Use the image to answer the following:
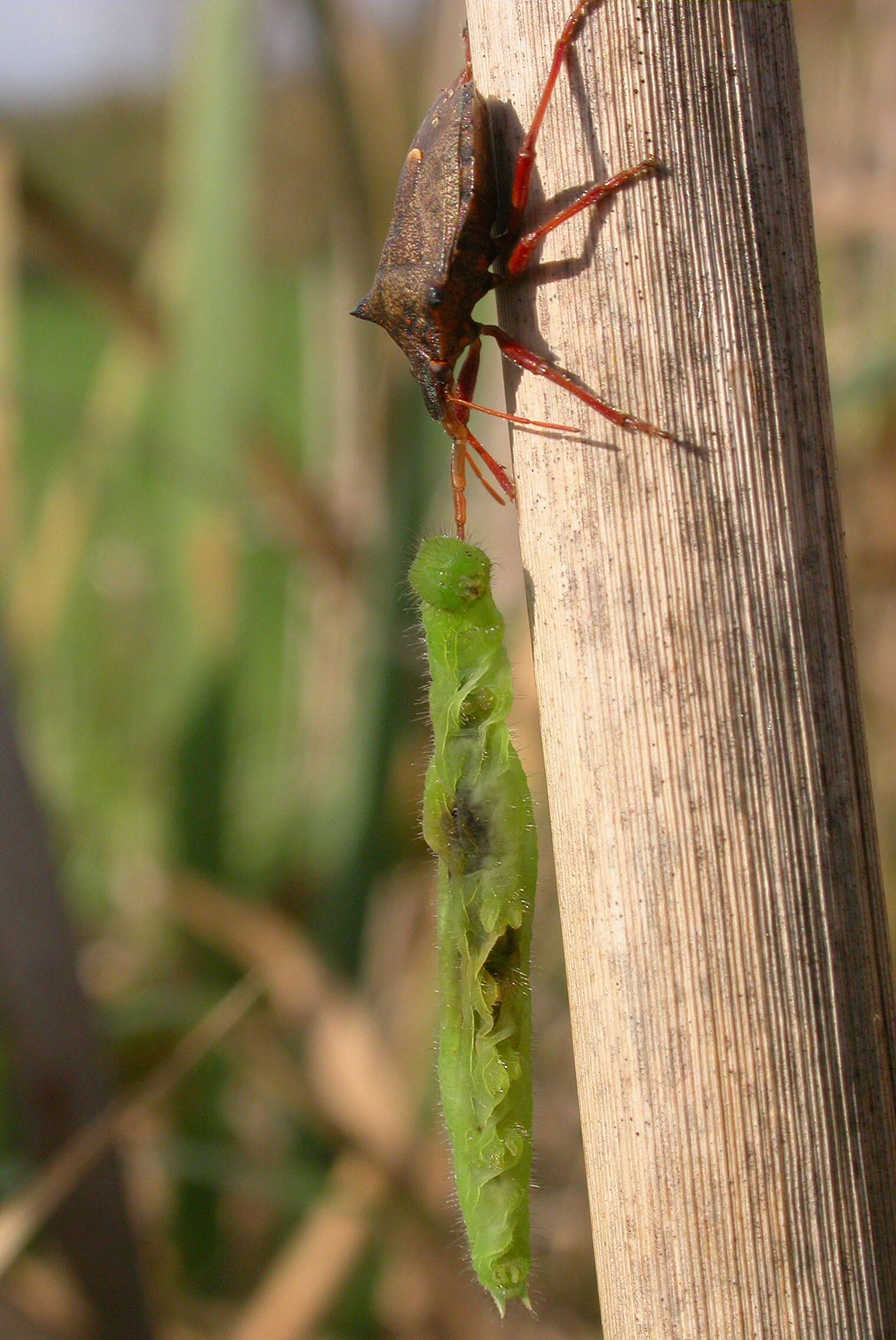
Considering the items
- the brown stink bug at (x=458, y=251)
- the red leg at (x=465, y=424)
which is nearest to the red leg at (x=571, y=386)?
the brown stink bug at (x=458, y=251)

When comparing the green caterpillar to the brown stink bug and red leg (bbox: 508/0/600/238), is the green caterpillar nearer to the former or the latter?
the brown stink bug

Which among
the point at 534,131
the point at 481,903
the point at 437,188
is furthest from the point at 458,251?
the point at 481,903

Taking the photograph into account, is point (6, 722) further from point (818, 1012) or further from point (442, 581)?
point (818, 1012)

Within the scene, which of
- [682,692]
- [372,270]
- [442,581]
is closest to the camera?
[682,692]

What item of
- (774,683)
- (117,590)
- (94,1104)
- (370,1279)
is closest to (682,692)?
(774,683)

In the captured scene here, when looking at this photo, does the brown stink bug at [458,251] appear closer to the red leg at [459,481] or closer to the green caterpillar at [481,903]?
the red leg at [459,481]
